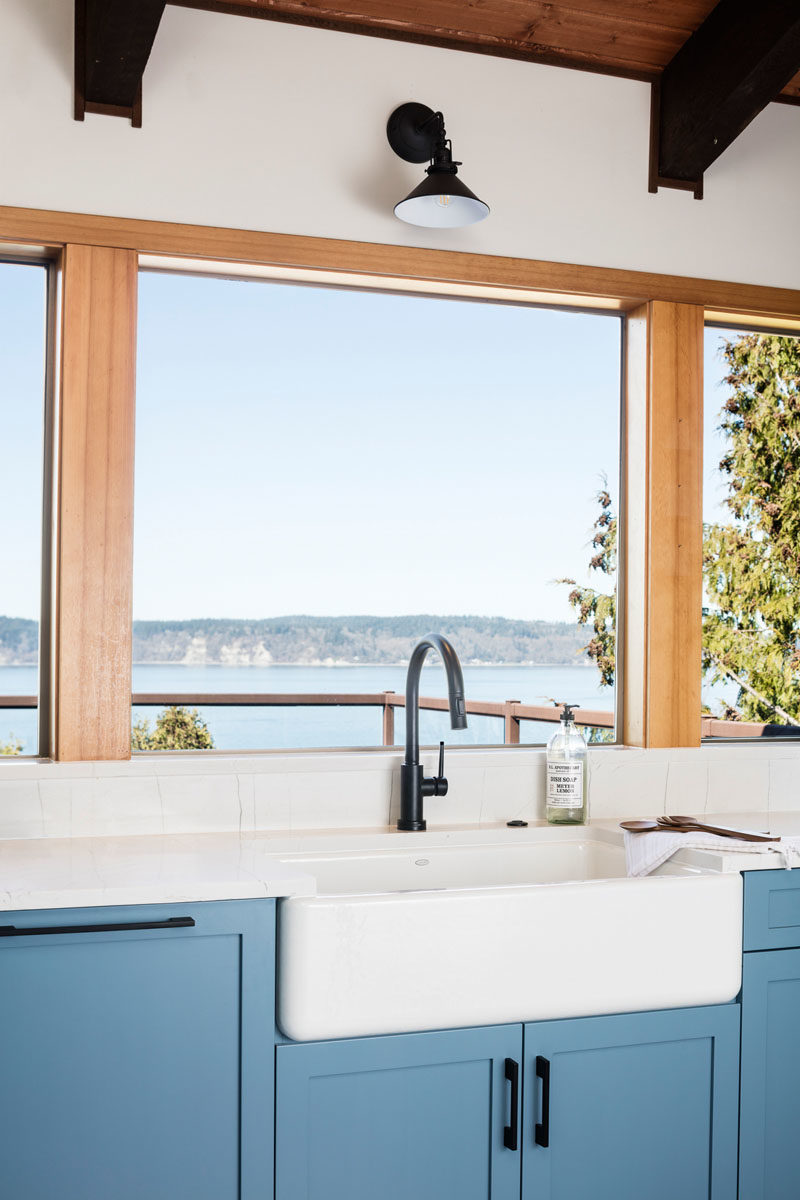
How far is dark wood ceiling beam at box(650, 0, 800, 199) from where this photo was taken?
244 centimetres

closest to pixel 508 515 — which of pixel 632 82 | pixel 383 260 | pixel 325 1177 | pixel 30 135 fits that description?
pixel 383 260

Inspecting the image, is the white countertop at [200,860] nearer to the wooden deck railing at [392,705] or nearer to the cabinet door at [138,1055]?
the cabinet door at [138,1055]

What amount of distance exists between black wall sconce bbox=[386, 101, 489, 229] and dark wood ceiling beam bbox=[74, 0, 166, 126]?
57 centimetres

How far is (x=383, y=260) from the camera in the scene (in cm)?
252

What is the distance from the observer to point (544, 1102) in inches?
75.5

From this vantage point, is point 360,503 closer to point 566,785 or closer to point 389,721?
point 389,721

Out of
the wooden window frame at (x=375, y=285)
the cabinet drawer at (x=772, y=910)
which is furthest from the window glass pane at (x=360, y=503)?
the cabinet drawer at (x=772, y=910)

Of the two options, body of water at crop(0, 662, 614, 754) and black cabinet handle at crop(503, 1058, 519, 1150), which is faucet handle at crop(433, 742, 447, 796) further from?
black cabinet handle at crop(503, 1058, 519, 1150)

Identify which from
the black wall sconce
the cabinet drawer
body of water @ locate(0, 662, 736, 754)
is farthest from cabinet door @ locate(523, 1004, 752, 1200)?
the black wall sconce

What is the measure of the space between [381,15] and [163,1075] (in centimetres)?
218

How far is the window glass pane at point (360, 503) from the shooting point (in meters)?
2.64

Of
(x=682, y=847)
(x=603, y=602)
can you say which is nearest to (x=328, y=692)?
(x=603, y=602)

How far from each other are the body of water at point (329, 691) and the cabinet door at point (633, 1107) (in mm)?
785

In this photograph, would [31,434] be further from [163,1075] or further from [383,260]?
[163,1075]
